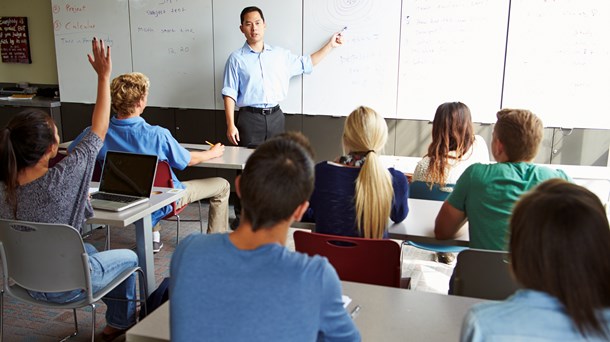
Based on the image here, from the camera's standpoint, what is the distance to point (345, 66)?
470 centimetres

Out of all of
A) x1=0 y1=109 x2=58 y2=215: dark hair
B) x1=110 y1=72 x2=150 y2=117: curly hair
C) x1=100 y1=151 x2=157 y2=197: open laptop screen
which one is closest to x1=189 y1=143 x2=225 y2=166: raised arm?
x1=110 y1=72 x2=150 y2=117: curly hair

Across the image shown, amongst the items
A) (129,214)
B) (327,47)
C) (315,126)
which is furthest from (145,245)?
(327,47)

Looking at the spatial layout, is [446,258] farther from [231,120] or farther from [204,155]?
[231,120]

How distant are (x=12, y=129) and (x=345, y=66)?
10.3 ft

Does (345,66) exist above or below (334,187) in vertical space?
above

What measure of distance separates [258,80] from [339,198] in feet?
8.77

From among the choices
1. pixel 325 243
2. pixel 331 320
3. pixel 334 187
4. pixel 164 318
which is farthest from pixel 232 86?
pixel 331 320

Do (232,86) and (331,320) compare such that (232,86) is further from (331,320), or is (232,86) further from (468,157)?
(331,320)

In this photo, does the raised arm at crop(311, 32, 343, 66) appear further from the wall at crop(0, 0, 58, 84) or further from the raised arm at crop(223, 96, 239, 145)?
the wall at crop(0, 0, 58, 84)

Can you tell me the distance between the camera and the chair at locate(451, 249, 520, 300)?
178 cm

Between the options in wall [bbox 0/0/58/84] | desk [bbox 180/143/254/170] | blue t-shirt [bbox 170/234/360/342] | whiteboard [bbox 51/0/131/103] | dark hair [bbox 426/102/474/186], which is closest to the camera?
blue t-shirt [bbox 170/234/360/342]

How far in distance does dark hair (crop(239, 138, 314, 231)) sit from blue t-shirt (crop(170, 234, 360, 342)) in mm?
79

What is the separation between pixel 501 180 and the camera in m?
2.04

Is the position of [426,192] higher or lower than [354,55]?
lower
